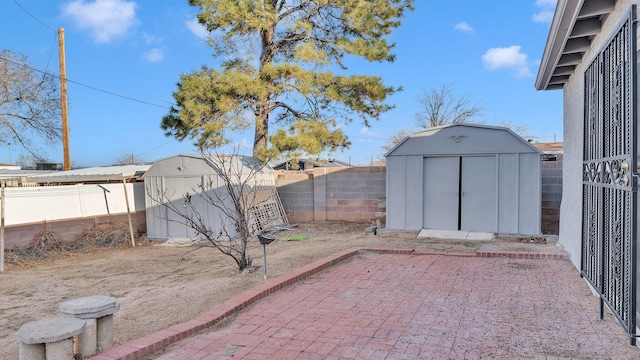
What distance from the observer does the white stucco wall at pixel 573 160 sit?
19.5ft

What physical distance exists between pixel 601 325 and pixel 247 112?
44.0ft

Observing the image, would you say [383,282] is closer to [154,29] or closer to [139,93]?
[154,29]

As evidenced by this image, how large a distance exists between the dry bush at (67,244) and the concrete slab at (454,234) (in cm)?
816

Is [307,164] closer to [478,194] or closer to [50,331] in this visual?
[478,194]

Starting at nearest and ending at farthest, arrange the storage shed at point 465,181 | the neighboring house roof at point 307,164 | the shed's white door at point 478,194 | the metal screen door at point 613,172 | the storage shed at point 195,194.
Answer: the metal screen door at point 613,172
the storage shed at point 465,181
the shed's white door at point 478,194
the storage shed at point 195,194
the neighboring house roof at point 307,164

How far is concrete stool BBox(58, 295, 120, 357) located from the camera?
3.61 metres

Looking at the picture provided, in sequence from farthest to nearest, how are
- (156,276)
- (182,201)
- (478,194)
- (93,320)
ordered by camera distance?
(182,201)
(478,194)
(156,276)
(93,320)

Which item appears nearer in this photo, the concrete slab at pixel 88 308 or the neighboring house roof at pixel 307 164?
the concrete slab at pixel 88 308

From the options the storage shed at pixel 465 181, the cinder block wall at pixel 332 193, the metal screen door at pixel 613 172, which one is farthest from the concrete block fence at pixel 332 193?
the metal screen door at pixel 613 172

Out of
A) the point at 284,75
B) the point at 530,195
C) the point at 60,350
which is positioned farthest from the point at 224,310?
the point at 284,75

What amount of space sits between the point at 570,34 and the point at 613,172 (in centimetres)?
227

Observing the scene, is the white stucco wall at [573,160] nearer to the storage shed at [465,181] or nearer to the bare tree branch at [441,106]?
the storage shed at [465,181]

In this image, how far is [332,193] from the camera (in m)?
13.0

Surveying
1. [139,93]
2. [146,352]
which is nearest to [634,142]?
[146,352]
